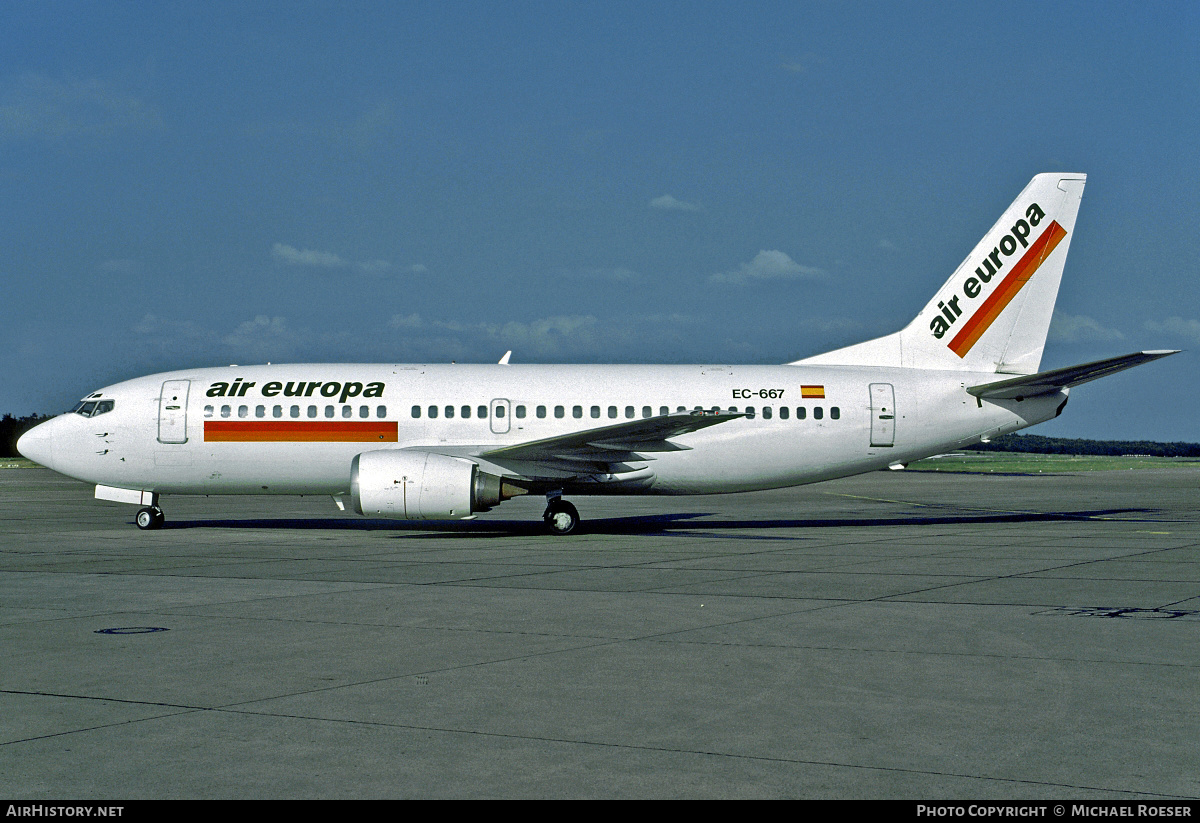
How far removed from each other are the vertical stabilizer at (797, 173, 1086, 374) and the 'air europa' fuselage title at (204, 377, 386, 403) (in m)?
12.9

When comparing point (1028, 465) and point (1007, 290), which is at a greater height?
point (1007, 290)

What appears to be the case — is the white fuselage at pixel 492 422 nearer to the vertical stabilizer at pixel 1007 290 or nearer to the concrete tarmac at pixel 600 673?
the vertical stabilizer at pixel 1007 290

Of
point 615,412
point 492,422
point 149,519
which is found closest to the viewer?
point 492,422

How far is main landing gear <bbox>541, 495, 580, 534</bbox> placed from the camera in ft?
80.8

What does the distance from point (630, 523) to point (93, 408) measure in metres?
13.1

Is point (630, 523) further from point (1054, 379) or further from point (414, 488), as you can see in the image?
point (1054, 379)

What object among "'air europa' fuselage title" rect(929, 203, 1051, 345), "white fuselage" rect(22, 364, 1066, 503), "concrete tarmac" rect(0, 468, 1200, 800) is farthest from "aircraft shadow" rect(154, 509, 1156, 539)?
"concrete tarmac" rect(0, 468, 1200, 800)

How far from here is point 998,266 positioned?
2686 cm

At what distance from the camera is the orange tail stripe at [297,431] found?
81.8 ft

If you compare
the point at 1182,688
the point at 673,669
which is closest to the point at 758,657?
the point at 673,669

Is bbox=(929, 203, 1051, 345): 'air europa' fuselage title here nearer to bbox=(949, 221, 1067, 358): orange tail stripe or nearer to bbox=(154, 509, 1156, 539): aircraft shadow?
bbox=(949, 221, 1067, 358): orange tail stripe

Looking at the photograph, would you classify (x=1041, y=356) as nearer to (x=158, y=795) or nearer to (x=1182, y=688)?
(x=1182, y=688)

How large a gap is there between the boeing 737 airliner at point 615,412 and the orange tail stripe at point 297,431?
0.10 feet

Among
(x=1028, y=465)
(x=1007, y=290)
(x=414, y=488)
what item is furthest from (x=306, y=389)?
(x=1028, y=465)
